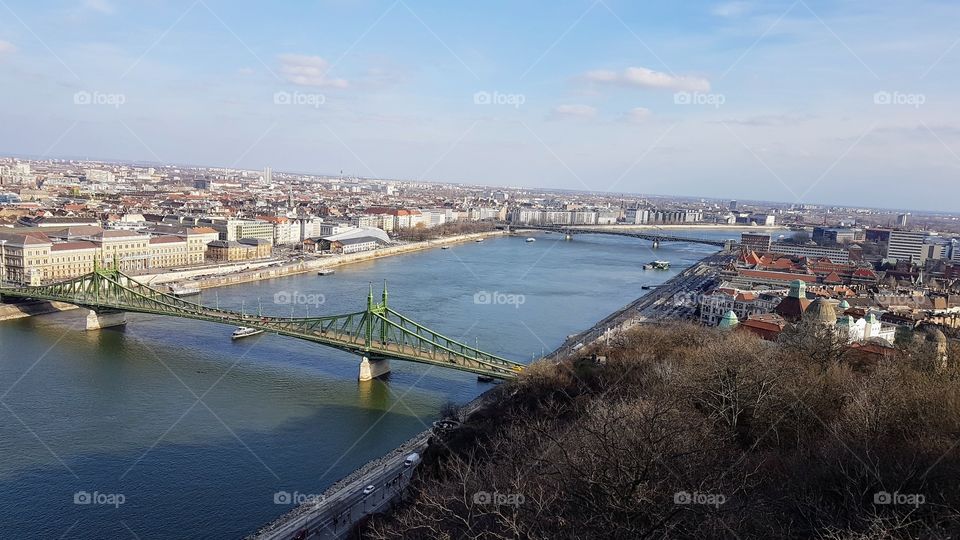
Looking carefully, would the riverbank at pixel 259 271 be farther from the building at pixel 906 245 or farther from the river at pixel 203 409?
the building at pixel 906 245

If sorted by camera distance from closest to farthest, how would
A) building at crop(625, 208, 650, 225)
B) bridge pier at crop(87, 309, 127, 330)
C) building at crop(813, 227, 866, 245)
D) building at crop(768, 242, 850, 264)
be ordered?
bridge pier at crop(87, 309, 127, 330) < building at crop(768, 242, 850, 264) < building at crop(813, 227, 866, 245) < building at crop(625, 208, 650, 225)

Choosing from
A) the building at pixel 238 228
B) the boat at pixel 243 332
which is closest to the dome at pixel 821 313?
the boat at pixel 243 332

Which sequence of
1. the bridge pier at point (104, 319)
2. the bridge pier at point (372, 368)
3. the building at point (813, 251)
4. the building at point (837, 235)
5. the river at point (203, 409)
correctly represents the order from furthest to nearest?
the building at point (837, 235) < the building at point (813, 251) < the bridge pier at point (104, 319) < the bridge pier at point (372, 368) < the river at point (203, 409)

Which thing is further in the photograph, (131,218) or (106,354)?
(131,218)

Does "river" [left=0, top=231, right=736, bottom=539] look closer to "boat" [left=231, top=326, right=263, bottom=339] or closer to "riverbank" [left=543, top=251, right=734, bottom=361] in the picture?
"boat" [left=231, top=326, right=263, bottom=339]

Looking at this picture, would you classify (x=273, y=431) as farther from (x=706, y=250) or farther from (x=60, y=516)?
(x=706, y=250)

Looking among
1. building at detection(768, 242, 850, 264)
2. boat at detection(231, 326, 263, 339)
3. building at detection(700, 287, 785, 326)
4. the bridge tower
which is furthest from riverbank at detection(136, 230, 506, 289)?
building at detection(768, 242, 850, 264)

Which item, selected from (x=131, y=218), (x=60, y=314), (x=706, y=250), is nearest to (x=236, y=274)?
(x=60, y=314)
